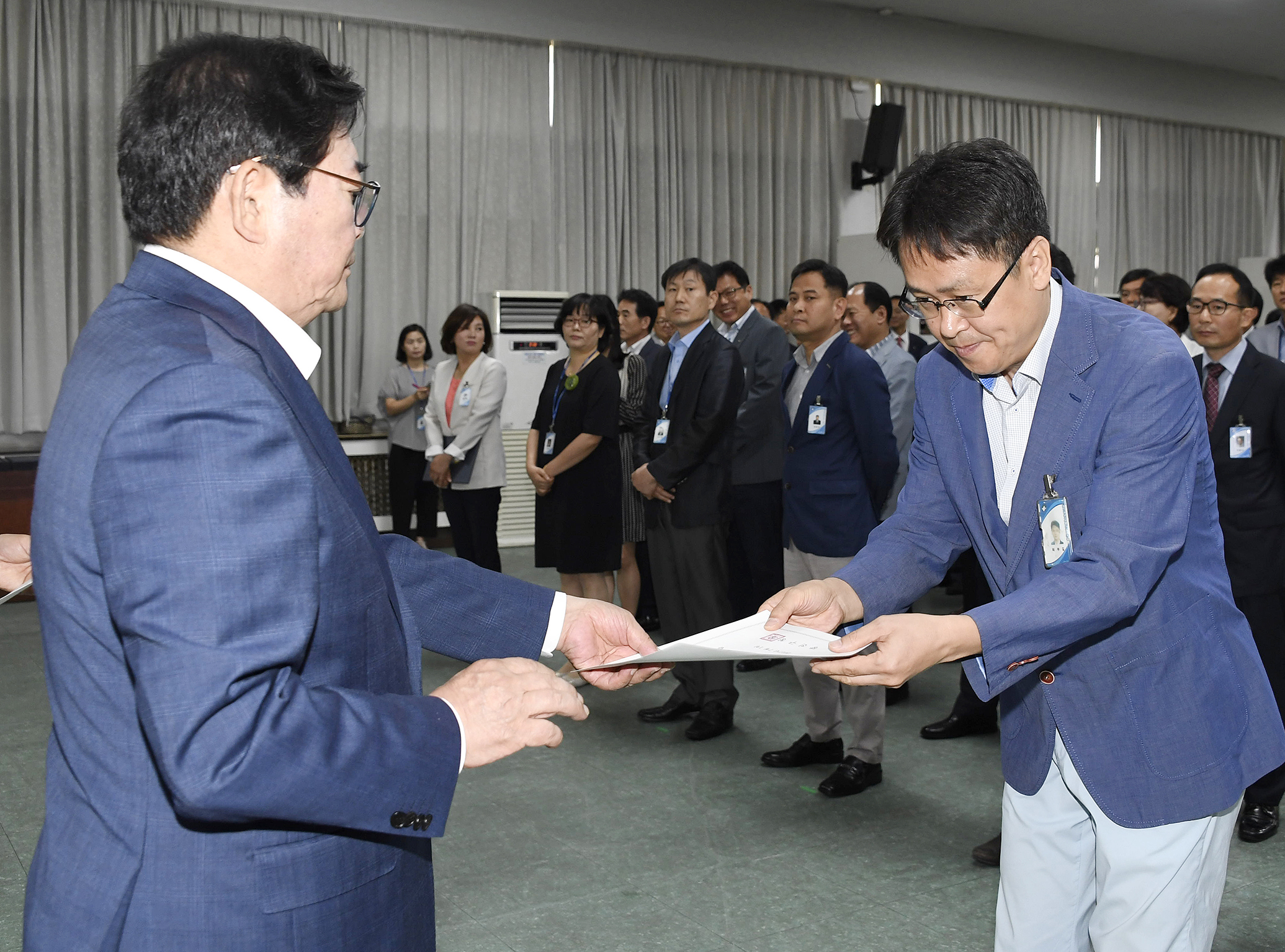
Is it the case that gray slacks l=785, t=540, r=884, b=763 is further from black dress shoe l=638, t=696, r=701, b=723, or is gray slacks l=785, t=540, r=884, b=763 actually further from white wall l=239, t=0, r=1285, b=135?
white wall l=239, t=0, r=1285, b=135

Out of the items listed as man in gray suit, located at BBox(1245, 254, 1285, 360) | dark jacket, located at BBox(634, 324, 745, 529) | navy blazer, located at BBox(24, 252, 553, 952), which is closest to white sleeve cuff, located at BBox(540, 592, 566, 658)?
navy blazer, located at BBox(24, 252, 553, 952)

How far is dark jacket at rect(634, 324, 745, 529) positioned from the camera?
4.16m

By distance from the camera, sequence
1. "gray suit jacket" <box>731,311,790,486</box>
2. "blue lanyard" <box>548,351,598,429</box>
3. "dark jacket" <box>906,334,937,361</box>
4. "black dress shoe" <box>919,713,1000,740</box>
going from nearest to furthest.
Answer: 1. "black dress shoe" <box>919,713,1000,740</box>
2. "gray suit jacket" <box>731,311,790,486</box>
3. "blue lanyard" <box>548,351,598,429</box>
4. "dark jacket" <box>906,334,937,361</box>

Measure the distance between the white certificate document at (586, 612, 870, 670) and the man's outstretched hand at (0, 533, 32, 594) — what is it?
0.85 m

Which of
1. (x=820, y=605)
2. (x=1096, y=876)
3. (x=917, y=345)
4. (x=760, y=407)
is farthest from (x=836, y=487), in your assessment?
(x=917, y=345)

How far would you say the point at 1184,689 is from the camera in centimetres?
146

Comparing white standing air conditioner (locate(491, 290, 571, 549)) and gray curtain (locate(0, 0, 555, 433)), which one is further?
white standing air conditioner (locate(491, 290, 571, 549))

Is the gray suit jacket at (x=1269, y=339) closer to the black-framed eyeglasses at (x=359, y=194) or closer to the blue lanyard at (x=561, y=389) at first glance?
the blue lanyard at (x=561, y=389)

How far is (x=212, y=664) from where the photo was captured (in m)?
0.89

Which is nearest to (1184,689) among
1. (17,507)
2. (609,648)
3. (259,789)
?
(609,648)

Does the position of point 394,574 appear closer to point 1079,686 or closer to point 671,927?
point 1079,686

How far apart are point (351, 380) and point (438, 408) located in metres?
2.69

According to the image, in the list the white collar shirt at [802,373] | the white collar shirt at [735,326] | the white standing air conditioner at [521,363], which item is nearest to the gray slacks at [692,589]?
the white collar shirt at [802,373]

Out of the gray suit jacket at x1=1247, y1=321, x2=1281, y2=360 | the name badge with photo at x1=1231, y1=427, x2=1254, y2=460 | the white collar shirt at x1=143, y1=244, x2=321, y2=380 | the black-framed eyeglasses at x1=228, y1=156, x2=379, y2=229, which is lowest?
the name badge with photo at x1=1231, y1=427, x2=1254, y2=460
